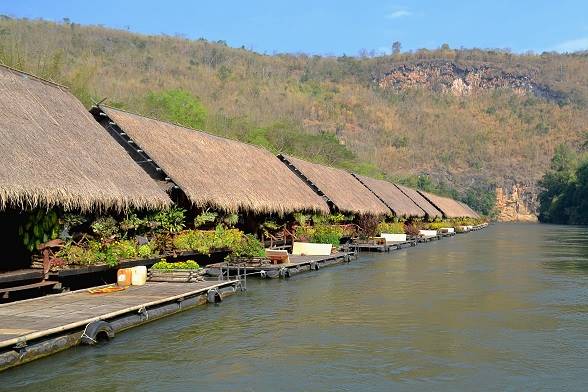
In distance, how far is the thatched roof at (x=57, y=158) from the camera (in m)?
15.0

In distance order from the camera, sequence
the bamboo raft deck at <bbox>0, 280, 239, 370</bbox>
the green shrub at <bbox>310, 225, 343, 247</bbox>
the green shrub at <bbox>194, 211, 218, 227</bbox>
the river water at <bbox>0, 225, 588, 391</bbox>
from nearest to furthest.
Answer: the river water at <bbox>0, 225, 588, 391</bbox>, the bamboo raft deck at <bbox>0, 280, 239, 370</bbox>, the green shrub at <bbox>194, 211, 218, 227</bbox>, the green shrub at <bbox>310, 225, 343, 247</bbox>

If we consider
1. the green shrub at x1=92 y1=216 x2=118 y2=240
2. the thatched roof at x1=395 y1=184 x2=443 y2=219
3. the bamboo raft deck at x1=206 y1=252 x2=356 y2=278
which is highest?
the thatched roof at x1=395 y1=184 x2=443 y2=219

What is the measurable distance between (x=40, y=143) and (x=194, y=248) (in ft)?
25.7

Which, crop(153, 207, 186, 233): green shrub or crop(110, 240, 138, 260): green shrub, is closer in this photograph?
crop(110, 240, 138, 260): green shrub

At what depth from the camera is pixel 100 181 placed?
18.0m

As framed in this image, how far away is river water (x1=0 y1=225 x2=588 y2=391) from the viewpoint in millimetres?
10344

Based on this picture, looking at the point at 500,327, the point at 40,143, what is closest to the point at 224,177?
the point at 40,143

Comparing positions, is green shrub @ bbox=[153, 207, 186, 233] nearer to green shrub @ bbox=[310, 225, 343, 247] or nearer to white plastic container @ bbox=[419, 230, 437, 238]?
green shrub @ bbox=[310, 225, 343, 247]

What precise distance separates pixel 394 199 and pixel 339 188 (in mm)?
16445

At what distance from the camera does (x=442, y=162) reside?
187 metres

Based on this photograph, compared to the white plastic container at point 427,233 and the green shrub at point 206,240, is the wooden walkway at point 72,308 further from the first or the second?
the white plastic container at point 427,233

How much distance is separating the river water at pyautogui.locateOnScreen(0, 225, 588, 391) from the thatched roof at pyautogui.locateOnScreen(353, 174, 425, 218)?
3366 centimetres

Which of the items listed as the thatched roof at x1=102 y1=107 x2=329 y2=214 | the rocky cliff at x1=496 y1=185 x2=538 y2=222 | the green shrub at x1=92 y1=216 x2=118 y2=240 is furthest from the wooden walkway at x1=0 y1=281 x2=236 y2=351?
the rocky cliff at x1=496 y1=185 x2=538 y2=222

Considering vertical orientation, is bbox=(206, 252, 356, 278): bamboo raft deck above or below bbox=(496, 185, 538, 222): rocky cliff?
below
